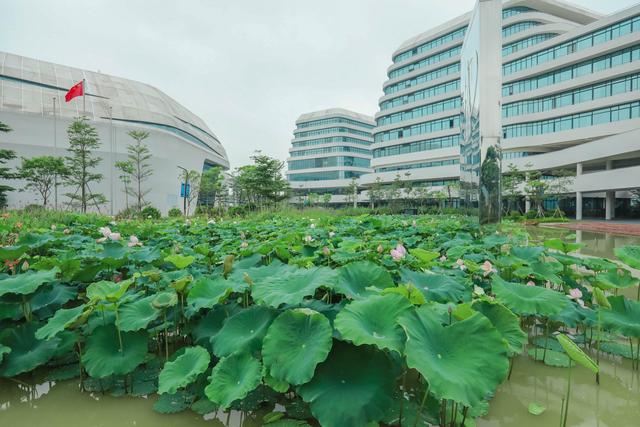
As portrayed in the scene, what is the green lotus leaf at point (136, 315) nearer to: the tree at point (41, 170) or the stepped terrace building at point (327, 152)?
the tree at point (41, 170)

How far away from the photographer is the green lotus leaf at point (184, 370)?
1.39 m

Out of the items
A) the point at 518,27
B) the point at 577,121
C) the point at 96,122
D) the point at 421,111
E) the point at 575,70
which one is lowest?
the point at 577,121

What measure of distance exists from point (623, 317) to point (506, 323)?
0.90 m

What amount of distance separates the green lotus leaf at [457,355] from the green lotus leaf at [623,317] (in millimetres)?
1111

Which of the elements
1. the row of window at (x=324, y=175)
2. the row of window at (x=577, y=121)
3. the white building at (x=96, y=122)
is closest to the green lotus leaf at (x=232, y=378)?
the white building at (x=96, y=122)

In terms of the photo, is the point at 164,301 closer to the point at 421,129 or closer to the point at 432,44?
the point at 421,129

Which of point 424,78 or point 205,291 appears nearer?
point 205,291

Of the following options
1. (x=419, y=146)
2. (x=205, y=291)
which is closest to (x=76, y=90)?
(x=205, y=291)

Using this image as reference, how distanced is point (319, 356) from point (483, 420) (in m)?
0.90

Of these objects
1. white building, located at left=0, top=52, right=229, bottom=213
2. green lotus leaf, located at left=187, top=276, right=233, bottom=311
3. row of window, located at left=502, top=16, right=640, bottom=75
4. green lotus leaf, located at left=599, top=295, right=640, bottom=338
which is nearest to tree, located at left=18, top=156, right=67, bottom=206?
white building, located at left=0, top=52, right=229, bottom=213

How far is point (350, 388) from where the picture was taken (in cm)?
124

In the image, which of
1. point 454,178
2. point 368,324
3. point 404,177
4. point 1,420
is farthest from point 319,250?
point 404,177

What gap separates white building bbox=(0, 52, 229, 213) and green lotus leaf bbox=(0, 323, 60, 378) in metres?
27.3

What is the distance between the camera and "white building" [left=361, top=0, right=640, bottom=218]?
79.4 feet
